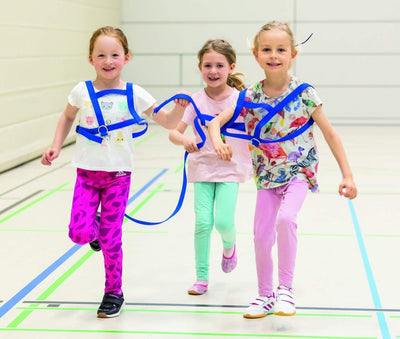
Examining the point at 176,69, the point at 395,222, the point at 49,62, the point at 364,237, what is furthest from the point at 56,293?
the point at 176,69

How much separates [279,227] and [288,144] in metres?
0.38

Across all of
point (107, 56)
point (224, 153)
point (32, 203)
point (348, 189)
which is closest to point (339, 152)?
point (348, 189)

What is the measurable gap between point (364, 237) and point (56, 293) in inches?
86.9

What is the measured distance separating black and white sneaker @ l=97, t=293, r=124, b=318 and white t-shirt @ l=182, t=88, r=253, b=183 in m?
0.73

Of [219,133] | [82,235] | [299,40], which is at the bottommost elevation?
[82,235]

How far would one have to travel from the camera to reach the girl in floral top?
127 inches

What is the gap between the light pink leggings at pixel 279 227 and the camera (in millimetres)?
3199

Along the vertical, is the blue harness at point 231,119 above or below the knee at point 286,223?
above

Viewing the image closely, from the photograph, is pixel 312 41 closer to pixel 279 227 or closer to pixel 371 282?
pixel 371 282

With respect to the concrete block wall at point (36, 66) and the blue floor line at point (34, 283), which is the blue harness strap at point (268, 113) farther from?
the concrete block wall at point (36, 66)

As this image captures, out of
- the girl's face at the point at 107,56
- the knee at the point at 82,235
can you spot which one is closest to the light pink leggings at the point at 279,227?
the knee at the point at 82,235

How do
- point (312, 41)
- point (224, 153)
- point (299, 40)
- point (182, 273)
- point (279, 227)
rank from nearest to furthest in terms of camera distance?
point (224, 153)
point (279, 227)
point (182, 273)
point (299, 40)
point (312, 41)

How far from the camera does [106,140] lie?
340cm

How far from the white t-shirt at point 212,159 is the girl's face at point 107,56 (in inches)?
18.3
